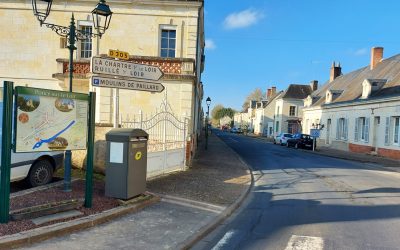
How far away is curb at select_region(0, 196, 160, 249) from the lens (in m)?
4.71

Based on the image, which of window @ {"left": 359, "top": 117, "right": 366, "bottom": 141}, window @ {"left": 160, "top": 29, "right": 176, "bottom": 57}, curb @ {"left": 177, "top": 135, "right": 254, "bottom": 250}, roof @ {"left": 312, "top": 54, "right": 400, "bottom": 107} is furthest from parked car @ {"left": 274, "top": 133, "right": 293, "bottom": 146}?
curb @ {"left": 177, "top": 135, "right": 254, "bottom": 250}

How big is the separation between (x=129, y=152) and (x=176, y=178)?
4111mm

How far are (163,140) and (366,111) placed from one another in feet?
82.6

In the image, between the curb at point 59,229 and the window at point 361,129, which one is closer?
the curb at point 59,229

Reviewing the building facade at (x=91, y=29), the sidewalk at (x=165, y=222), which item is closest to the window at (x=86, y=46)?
the building facade at (x=91, y=29)

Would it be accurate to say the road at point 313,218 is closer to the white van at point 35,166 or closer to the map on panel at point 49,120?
the map on panel at point 49,120

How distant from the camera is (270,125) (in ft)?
229

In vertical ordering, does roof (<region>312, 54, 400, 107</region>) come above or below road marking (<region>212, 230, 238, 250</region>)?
above

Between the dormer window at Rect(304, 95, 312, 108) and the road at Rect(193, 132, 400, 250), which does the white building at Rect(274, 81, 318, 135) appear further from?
the road at Rect(193, 132, 400, 250)

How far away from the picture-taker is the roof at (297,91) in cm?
6047

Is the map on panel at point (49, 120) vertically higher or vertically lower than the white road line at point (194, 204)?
higher

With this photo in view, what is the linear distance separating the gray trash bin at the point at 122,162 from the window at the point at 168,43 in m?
10.5

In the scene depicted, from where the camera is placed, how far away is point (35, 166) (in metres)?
8.73

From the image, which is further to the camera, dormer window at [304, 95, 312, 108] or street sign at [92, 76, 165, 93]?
dormer window at [304, 95, 312, 108]
